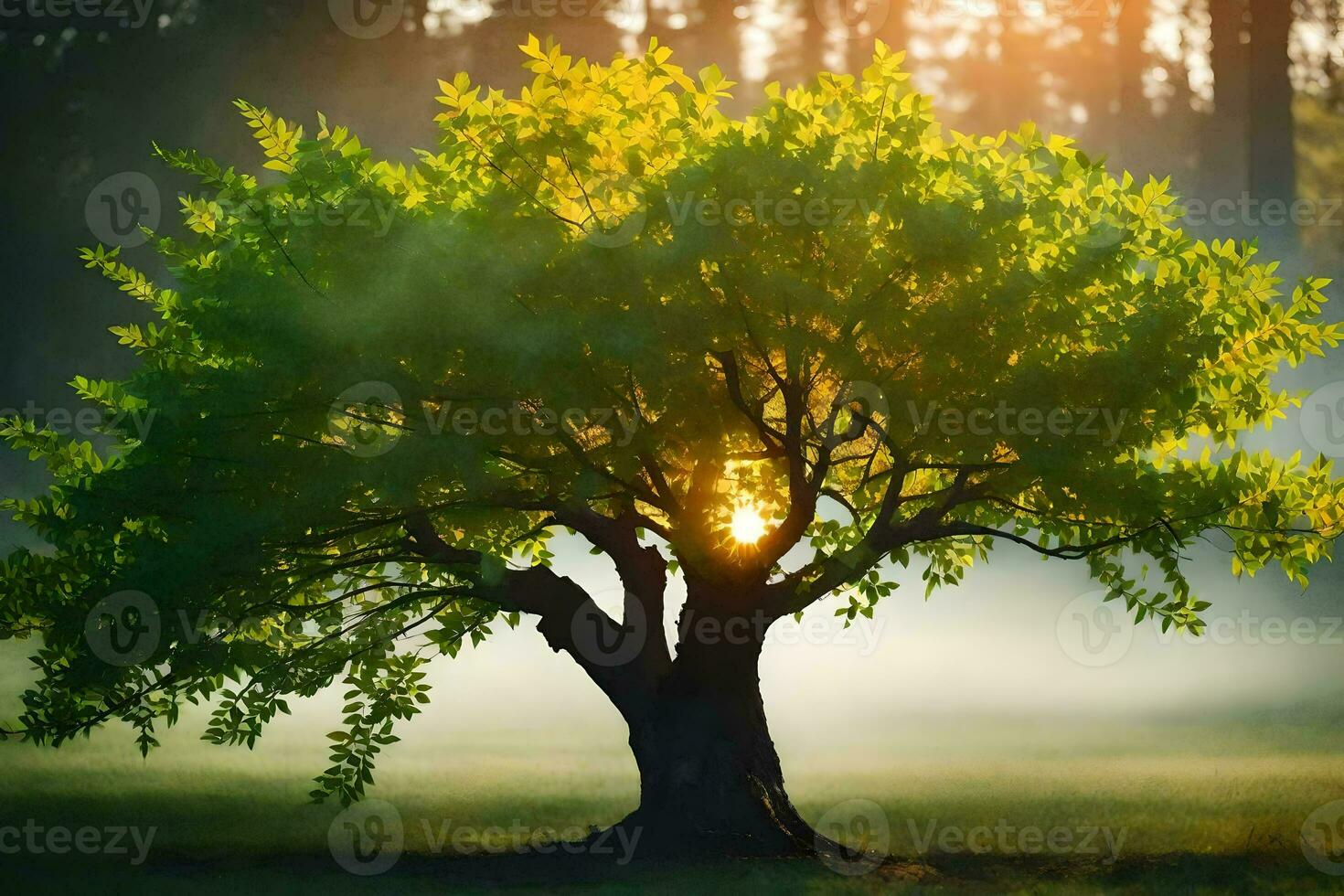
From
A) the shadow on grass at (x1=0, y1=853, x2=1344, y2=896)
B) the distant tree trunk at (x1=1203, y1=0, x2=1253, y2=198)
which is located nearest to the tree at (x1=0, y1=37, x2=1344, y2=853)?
the shadow on grass at (x1=0, y1=853, x2=1344, y2=896)

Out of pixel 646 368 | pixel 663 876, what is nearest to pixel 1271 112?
pixel 646 368

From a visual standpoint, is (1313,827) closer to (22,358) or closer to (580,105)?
Answer: (580,105)

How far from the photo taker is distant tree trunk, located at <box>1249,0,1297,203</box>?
38.8 m

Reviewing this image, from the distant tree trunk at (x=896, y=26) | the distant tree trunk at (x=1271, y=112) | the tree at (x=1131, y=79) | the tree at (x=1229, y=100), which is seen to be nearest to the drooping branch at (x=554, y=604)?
the distant tree trunk at (x=896, y=26)

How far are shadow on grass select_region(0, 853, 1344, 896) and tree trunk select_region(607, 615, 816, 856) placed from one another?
2.17 feet

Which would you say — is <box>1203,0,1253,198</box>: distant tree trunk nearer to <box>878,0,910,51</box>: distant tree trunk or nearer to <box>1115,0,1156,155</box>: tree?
<box>1115,0,1156,155</box>: tree

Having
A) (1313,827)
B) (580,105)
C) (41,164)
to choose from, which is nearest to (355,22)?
(41,164)

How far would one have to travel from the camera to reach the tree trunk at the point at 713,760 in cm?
1570

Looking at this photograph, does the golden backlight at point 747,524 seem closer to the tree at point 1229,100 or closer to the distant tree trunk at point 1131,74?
the tree at point 1229,100

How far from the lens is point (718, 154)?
41.4 feet

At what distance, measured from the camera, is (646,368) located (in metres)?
12.7

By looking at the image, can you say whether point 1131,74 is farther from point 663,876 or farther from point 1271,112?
point 663,876

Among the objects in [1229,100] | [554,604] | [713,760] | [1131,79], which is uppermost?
[1131,79]

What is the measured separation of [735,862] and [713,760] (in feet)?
4.68
